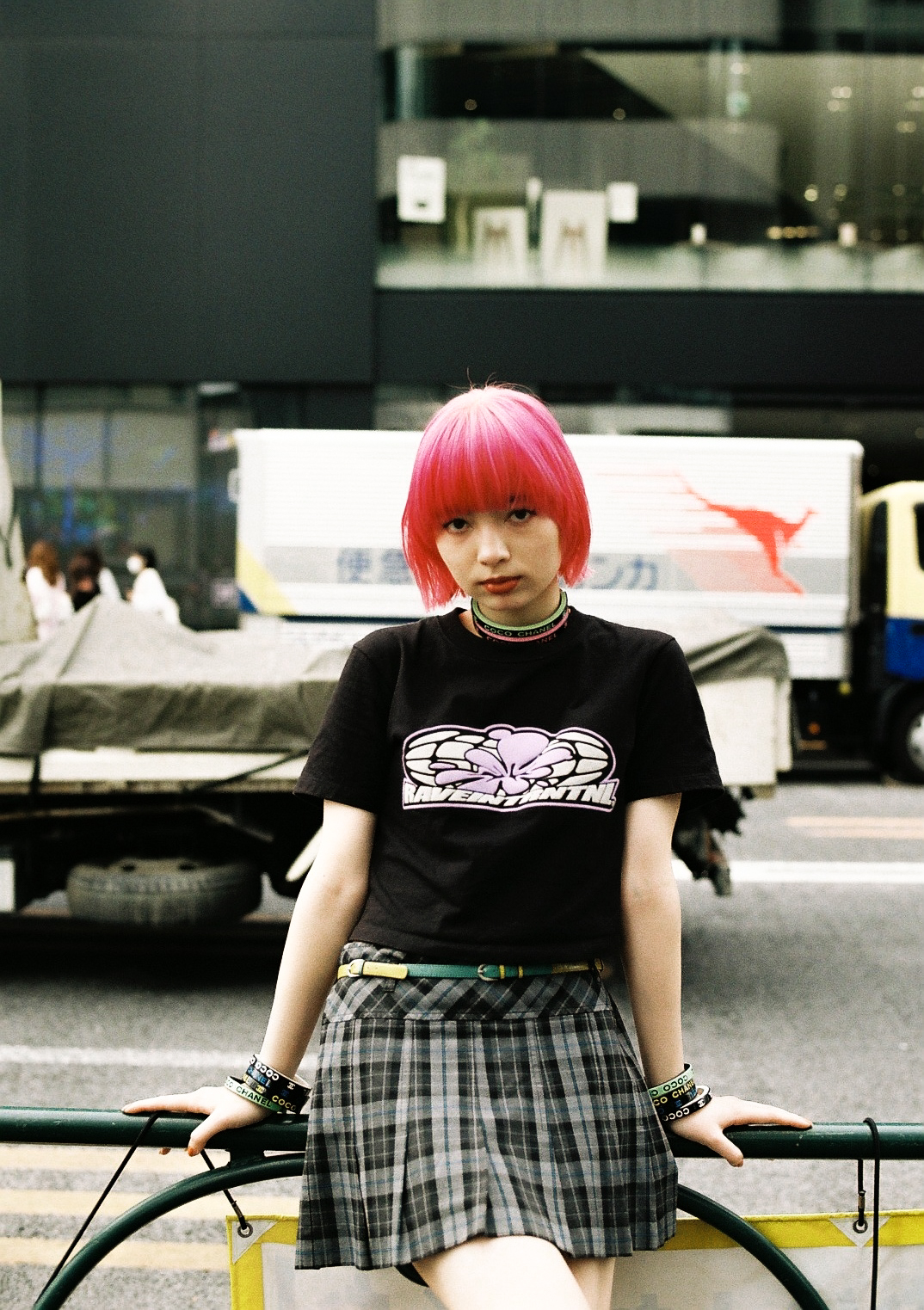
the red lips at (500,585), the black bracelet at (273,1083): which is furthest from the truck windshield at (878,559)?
the black bracelet at (273,1083)

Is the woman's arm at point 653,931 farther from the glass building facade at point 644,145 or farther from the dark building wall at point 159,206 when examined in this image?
the glass building facade at point 644,145

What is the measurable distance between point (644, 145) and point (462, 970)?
53.7 feet

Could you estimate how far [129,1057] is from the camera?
5039mm

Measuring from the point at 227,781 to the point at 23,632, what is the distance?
1.60 metres

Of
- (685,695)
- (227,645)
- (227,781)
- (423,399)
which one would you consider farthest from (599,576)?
(685,695)

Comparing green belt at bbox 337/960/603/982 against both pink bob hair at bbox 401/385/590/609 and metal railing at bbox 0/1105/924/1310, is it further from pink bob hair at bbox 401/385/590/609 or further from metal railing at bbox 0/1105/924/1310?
pink bob hair at bbox 401/385/590/609

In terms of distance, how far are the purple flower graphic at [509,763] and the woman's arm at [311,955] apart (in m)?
0.14

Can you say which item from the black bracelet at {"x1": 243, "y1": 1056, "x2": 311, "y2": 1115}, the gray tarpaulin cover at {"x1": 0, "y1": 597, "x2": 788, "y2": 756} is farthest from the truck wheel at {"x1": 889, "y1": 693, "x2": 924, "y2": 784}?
the black bracelet at {"x1": 243, "y1": 1056, "x2": 311, "y2": 1115}

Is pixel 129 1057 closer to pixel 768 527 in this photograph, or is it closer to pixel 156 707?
pixel 156 707

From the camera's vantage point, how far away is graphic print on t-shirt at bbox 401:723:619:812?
1521mm

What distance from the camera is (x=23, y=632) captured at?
6.59m

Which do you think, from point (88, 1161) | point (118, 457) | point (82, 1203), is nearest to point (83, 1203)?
point (82, 1203)

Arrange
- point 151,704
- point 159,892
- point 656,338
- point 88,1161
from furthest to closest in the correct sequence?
point 656,338, point 159,892, point 151,704, point 88,1161

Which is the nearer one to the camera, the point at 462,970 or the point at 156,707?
the point at 462,970
